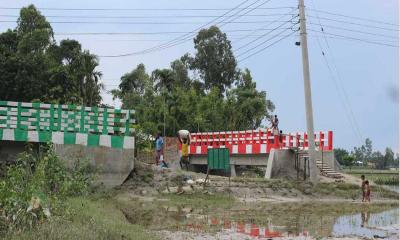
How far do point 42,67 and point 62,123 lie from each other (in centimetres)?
2030

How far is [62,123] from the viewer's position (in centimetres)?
2139

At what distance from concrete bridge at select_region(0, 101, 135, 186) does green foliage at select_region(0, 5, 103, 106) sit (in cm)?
1479

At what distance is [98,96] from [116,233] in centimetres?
3578

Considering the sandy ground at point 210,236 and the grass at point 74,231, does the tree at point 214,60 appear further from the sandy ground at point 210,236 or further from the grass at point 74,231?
the grass at point 74,231

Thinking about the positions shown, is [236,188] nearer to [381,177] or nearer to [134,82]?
[381,177]

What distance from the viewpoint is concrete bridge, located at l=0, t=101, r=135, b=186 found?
2119cm

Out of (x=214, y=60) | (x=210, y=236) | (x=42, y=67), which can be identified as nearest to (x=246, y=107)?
(x=214, y=60)

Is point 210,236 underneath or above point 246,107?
underneath

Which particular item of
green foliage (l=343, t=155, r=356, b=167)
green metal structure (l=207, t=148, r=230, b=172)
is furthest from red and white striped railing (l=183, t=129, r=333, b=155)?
green foliage (l=343, t=155, r=356, b=167)

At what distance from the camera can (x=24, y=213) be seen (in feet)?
28.4

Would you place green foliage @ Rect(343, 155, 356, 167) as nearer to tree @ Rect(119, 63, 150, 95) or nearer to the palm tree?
tree @ Rect(119, 63, 150, 95)

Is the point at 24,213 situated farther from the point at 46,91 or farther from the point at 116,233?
A: the point at 46,91

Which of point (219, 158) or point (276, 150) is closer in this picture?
point (219, 158)

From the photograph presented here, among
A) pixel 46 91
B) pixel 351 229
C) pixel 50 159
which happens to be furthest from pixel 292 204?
pixel 46 91
